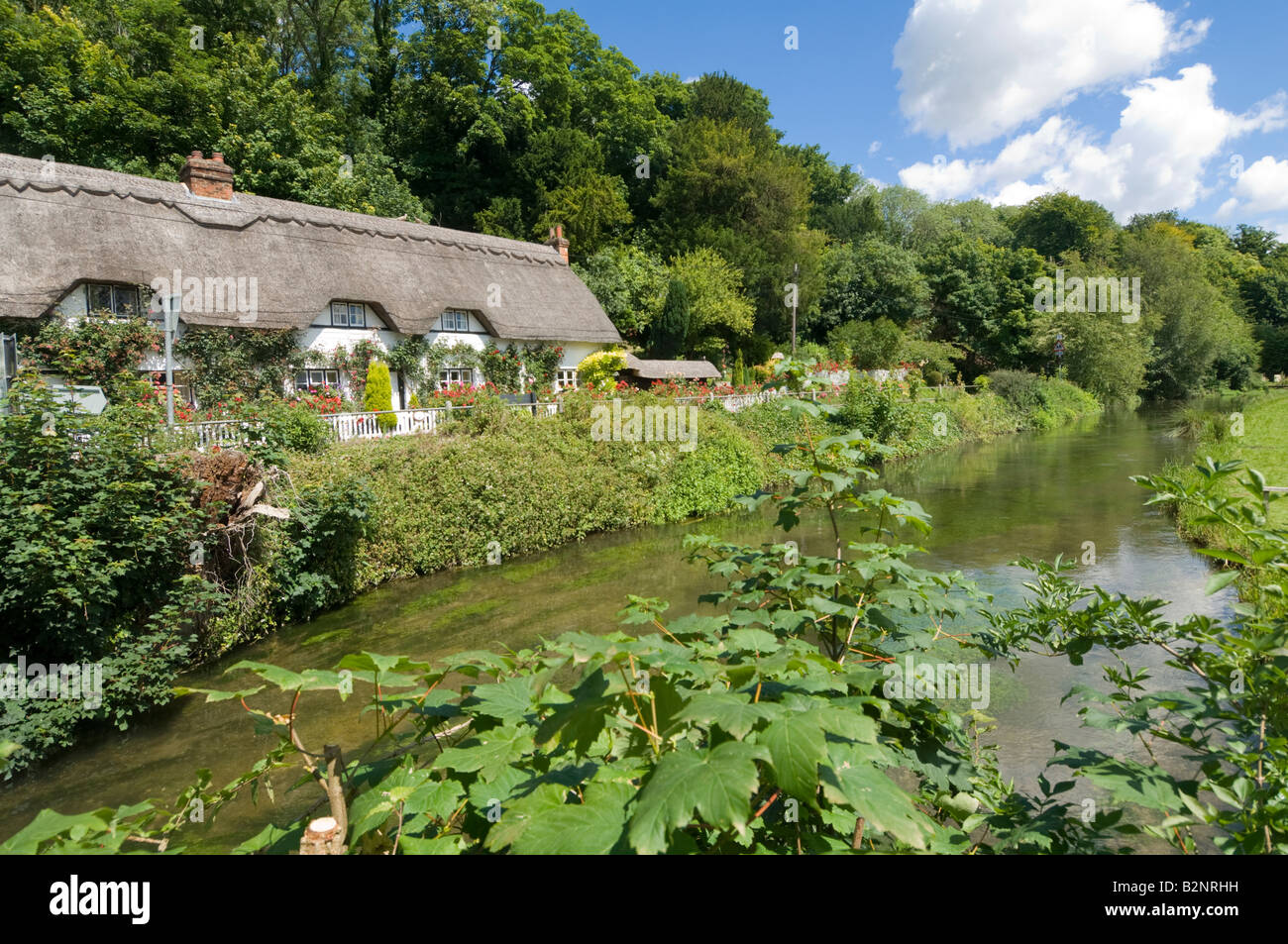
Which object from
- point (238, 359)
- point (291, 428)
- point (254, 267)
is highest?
point (254, 267)

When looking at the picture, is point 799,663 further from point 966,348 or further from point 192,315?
point 966,348

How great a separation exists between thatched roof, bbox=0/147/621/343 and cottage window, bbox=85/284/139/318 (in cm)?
48

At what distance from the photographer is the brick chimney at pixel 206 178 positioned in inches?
758

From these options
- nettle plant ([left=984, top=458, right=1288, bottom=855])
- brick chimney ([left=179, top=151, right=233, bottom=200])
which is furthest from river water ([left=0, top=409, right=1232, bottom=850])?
brick chimney ([left=179, top=151, right=233, bottom=200])

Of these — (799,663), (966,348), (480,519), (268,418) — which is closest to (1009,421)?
(966,348)

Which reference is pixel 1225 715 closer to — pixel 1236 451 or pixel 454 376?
pixel 1236 451

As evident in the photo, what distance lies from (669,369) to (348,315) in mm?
13095

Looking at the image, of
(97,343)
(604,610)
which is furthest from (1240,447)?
(97,343)

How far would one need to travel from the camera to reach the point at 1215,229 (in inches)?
2714

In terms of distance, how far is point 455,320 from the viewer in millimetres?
23172

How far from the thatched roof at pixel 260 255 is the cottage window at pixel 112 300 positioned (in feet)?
1.57

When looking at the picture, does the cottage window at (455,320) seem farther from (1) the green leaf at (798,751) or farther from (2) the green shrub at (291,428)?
(1) the green leaf at (798,751)

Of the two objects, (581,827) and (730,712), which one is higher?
(730,712)
